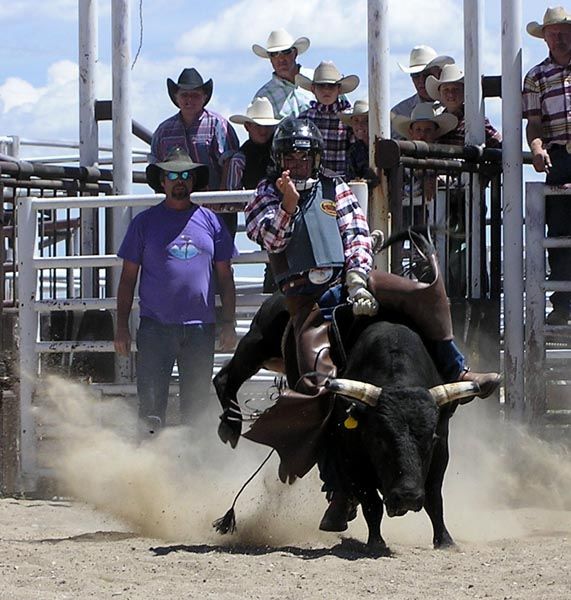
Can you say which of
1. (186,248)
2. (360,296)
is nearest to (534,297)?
(186,248)

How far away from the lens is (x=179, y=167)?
26.6ft

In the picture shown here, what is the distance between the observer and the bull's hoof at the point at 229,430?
7.11m

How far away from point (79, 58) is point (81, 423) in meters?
2.68

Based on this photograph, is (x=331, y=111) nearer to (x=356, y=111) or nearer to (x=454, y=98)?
(x=356, y=111)

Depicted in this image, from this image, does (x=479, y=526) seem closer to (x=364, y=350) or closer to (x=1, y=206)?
(x=364, y=350)

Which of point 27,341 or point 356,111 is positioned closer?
point 27,341

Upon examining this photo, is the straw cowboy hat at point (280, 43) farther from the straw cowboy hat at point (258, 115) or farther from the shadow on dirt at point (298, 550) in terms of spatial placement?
the shadow on dirt at point (298, 550)

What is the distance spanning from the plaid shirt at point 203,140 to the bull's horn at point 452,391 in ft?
10.2

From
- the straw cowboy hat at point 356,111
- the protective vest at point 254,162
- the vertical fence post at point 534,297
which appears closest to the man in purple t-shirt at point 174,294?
the protective vest at point 254,162

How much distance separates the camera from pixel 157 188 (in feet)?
28.2

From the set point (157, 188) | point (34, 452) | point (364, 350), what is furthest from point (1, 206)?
point (364, 350)

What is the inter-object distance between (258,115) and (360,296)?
2.85m

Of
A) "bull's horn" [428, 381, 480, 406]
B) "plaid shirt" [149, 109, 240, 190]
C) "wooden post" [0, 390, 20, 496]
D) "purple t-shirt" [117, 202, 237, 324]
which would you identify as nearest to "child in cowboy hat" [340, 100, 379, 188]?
"plaid shirt" [149, 109, 240, 190]

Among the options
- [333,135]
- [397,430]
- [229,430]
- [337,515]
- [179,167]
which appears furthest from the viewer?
[333,135]
